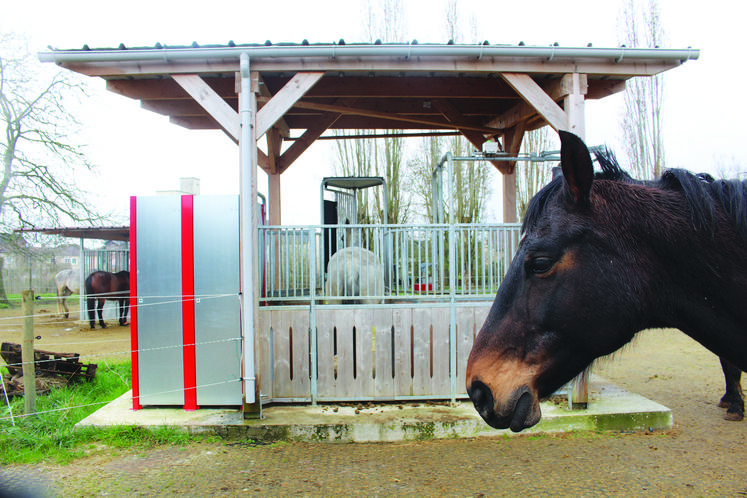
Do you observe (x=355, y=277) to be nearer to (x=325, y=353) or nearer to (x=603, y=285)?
(x=325, y=353)

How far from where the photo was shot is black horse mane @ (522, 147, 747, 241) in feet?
4.35

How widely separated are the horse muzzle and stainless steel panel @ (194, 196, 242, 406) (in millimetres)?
4019

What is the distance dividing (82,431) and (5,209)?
13.0 meters

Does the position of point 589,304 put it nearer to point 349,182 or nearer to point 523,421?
point 523,421

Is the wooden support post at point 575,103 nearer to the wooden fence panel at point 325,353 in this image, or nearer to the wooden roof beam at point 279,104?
the wooden fence panel at point 325,353

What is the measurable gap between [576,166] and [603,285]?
1.17 feet

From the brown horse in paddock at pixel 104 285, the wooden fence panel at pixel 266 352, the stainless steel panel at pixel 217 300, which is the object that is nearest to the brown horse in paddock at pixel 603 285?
the wooden fence panel at pixel 266 352

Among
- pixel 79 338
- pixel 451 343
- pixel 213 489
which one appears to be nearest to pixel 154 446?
pixel 213 489

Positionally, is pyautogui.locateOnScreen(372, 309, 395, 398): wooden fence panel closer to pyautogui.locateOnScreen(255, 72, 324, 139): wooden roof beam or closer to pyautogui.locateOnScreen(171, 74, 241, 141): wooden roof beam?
pyautogui.locateOnScreen(255, 72, 324, 139): wooden roof beam

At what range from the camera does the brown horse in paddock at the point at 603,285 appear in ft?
4.32

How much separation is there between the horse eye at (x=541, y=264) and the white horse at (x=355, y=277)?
3.64 m

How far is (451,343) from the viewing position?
202 inches

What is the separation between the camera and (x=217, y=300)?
16.3ft

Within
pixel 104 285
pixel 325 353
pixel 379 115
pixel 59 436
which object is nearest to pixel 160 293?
pixel 59 436
